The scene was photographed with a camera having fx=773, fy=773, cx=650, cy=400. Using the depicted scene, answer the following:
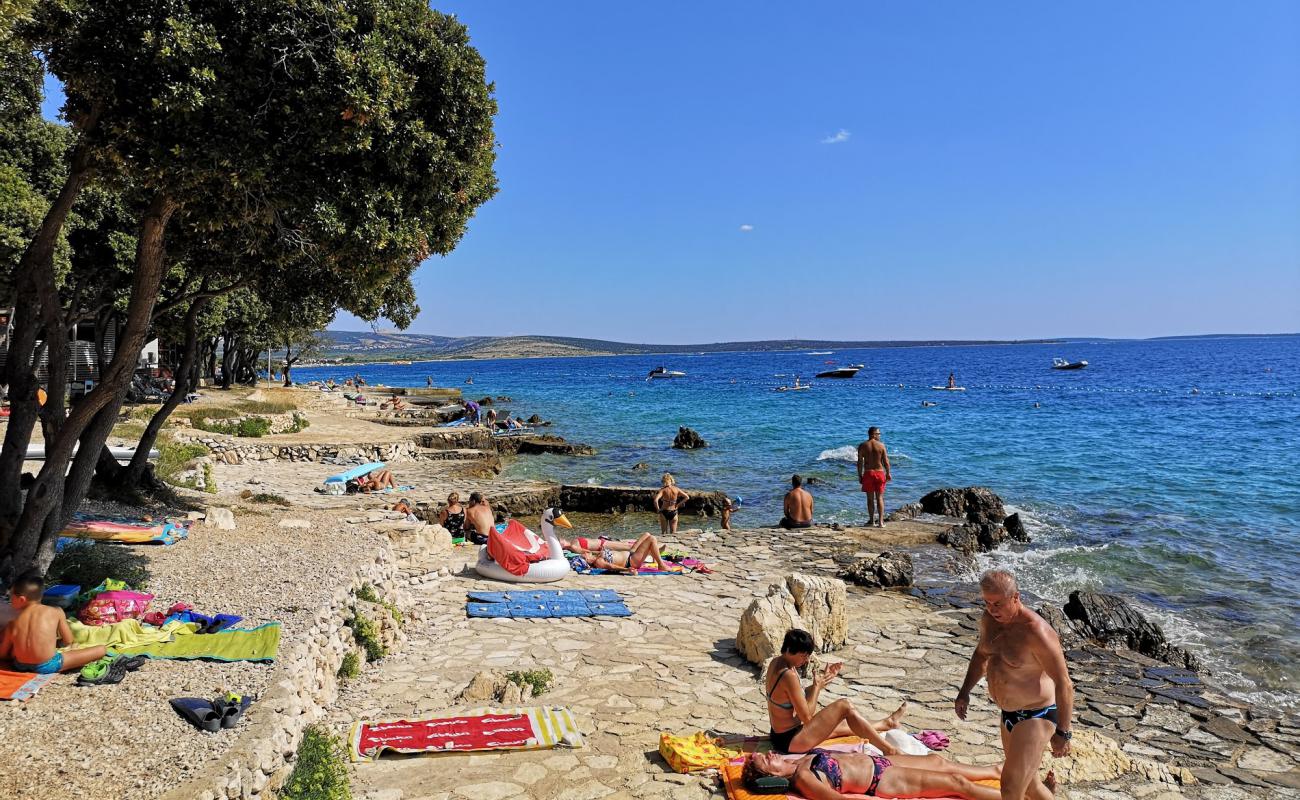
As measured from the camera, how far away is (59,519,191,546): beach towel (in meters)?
10.4

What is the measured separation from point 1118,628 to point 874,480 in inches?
264

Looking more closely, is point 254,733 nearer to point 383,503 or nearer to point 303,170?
point 303,170

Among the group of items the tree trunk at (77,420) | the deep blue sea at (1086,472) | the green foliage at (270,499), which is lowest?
the deep blue sea at (1086,472)

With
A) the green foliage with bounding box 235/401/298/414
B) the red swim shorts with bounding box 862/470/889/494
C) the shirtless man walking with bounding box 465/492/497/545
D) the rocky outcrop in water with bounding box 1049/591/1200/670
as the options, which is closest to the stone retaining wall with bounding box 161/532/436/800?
the shirtless man walking with bounding box 465/492/497/545

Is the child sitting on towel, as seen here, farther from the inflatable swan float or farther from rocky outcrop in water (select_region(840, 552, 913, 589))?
rocky outcrop in water (select_region(840, 552, 913, 589))

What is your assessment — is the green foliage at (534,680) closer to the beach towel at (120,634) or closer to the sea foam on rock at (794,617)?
the sea foam on rock at (794,617)

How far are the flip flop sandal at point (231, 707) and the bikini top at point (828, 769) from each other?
411 centimetres

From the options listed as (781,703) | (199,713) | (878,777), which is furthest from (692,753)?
(199,713)

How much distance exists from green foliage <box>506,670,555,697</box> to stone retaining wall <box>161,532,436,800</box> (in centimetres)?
170

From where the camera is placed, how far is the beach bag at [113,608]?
7062mm

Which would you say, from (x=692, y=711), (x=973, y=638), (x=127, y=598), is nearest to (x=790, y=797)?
(x=692, y=711)

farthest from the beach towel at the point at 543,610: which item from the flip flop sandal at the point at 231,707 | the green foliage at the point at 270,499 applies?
the green foliage at the point at 270,499

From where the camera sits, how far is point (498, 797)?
5.61 m

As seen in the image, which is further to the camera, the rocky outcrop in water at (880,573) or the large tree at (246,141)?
the rocky outcrop in water at (880,573)
